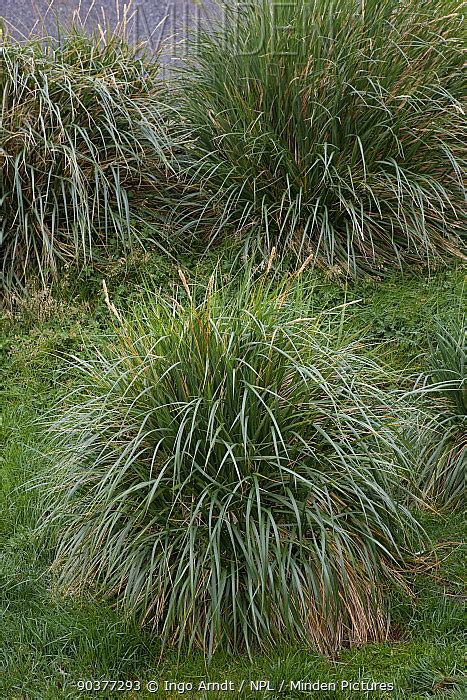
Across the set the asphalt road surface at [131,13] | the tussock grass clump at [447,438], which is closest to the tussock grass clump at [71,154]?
the asphalt road surface at [131,13]

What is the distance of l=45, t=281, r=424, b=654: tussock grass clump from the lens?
11.3ft

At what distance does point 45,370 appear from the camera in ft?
18.9

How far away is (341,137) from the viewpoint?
6.41m

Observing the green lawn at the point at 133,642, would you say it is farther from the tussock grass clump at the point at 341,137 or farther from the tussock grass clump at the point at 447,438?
the tussock grass clump at the point at 341,137

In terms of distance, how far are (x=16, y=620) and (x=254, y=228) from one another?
342 cm

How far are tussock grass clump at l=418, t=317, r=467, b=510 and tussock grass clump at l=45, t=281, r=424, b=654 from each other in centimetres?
59

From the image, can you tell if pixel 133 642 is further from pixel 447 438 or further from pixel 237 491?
pixel 447 438

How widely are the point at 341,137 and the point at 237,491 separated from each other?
354 cm

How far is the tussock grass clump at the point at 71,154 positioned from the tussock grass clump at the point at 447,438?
8.05 ft

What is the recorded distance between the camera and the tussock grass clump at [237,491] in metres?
3.43

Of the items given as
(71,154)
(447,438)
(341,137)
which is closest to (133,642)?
Result: (447,438)

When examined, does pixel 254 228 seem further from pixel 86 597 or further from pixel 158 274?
pixel 86 597

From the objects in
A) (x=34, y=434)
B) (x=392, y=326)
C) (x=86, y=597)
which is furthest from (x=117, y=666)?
(x=392, y=326)

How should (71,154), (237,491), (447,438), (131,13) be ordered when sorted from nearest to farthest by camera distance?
(237,491), (447,438), (71,154), (131,13)
